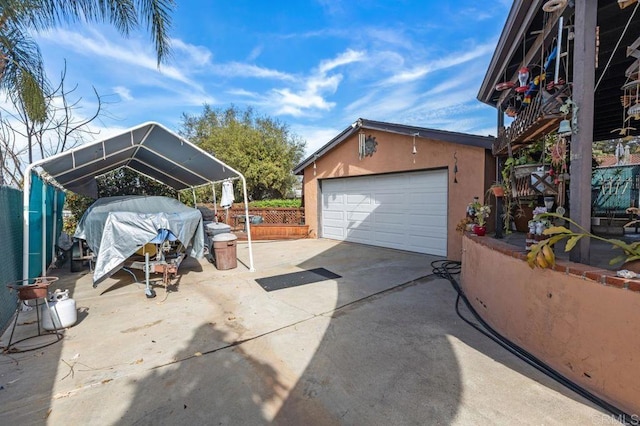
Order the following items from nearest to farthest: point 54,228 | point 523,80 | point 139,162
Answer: point 523,80
point 54,228
point 139,162

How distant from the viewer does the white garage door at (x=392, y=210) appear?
24.2 feet

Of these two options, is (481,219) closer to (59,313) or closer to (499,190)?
(499,190)

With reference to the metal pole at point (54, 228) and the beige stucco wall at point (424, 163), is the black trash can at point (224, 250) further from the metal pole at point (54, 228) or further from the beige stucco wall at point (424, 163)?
the beige stucco wall at point (424, 163)

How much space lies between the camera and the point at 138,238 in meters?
4.61

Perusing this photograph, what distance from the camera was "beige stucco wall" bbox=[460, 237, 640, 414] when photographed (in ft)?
6.35

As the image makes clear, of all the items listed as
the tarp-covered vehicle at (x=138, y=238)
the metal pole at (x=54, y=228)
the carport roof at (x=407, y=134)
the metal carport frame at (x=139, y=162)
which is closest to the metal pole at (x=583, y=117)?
the carport roof at (x=407, y=134)

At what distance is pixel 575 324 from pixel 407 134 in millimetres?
6051

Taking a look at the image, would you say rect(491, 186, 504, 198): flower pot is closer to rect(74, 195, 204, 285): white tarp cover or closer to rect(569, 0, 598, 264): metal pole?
rect(569, 0, 598, 264): metal pole

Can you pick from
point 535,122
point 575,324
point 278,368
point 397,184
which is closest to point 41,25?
point 278,368

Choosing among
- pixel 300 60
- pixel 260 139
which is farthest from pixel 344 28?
pixel 260 139

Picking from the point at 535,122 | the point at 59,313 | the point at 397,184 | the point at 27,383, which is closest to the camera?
the point at 27,383

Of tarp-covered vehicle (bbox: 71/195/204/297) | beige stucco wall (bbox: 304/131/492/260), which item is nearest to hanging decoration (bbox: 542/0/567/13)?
beige stucco wall (bbox: 304/131/492/260)

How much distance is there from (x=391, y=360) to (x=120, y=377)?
2427 mm

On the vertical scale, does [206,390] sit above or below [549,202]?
below
